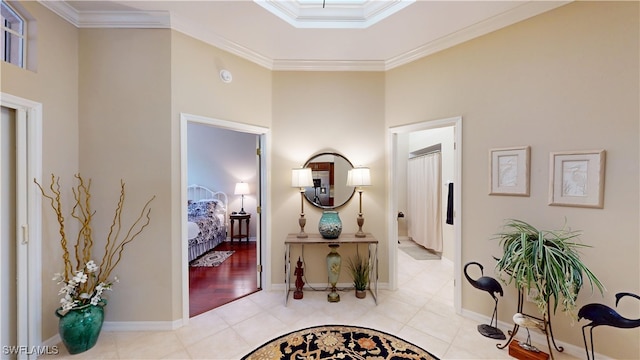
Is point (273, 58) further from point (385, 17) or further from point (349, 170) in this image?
point (349, 170)

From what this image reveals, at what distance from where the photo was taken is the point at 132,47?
220 cm

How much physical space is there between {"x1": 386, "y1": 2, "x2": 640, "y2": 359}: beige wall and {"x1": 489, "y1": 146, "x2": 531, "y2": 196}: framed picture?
60 mm

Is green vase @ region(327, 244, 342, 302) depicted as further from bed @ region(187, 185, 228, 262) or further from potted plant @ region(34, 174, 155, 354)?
bed @ region(187, 185, 228, 262)

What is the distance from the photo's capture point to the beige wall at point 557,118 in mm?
1727

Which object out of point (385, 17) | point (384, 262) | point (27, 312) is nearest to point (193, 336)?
point (27, 312)

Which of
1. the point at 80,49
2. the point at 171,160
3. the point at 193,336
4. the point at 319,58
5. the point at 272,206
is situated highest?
the point at 319,58

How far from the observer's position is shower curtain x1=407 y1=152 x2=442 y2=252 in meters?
4.32

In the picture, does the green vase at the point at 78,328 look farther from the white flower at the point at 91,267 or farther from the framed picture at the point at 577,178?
the framed picture at the point at 577,178

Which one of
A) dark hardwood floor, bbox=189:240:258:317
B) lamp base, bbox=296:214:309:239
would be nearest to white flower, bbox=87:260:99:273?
dark hardwood floor, bbox=189:240:258:317

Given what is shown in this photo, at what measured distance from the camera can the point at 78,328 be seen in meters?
1.87

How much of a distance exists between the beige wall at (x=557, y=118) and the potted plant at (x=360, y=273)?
1.04m

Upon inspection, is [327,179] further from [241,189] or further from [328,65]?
[241,189]

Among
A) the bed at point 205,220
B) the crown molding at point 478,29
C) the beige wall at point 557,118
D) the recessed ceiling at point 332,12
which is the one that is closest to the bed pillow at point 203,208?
the bed at point 205,220

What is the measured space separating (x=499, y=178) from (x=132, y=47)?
3.64 m
